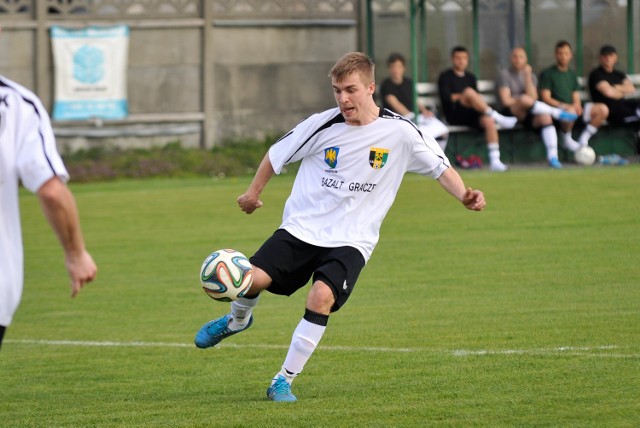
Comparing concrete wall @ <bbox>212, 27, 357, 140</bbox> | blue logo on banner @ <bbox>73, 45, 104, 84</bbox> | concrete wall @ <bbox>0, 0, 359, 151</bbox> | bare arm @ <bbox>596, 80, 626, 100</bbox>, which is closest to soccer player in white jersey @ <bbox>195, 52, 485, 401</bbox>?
bare arm @ <bbox>596, 80, 626, 100</bbox>

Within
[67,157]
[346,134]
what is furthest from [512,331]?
[67,157]

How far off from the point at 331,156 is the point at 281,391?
1366mm

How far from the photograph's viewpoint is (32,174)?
5234 mm

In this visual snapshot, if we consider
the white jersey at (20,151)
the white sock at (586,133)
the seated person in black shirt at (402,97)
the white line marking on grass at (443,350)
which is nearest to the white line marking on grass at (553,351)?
the white line marking on grass at (443,350)

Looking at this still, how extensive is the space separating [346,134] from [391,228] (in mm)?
8696

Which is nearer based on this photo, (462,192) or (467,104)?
(462,192)

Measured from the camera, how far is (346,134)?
25.5ft

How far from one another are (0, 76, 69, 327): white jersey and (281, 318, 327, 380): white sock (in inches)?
94.7

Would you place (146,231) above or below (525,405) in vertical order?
below

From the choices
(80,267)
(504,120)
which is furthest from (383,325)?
(504,120)

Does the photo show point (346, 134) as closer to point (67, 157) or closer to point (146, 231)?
point (146, 231)

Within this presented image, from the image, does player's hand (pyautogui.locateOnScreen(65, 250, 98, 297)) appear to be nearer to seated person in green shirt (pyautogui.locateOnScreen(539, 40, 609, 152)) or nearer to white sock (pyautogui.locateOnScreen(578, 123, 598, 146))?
seated person in green shirt (pyautogui.locateOnScreen(539, 40, 609, 152))

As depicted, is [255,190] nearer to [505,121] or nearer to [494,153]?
[494,153]

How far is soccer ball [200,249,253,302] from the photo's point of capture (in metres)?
7.48
